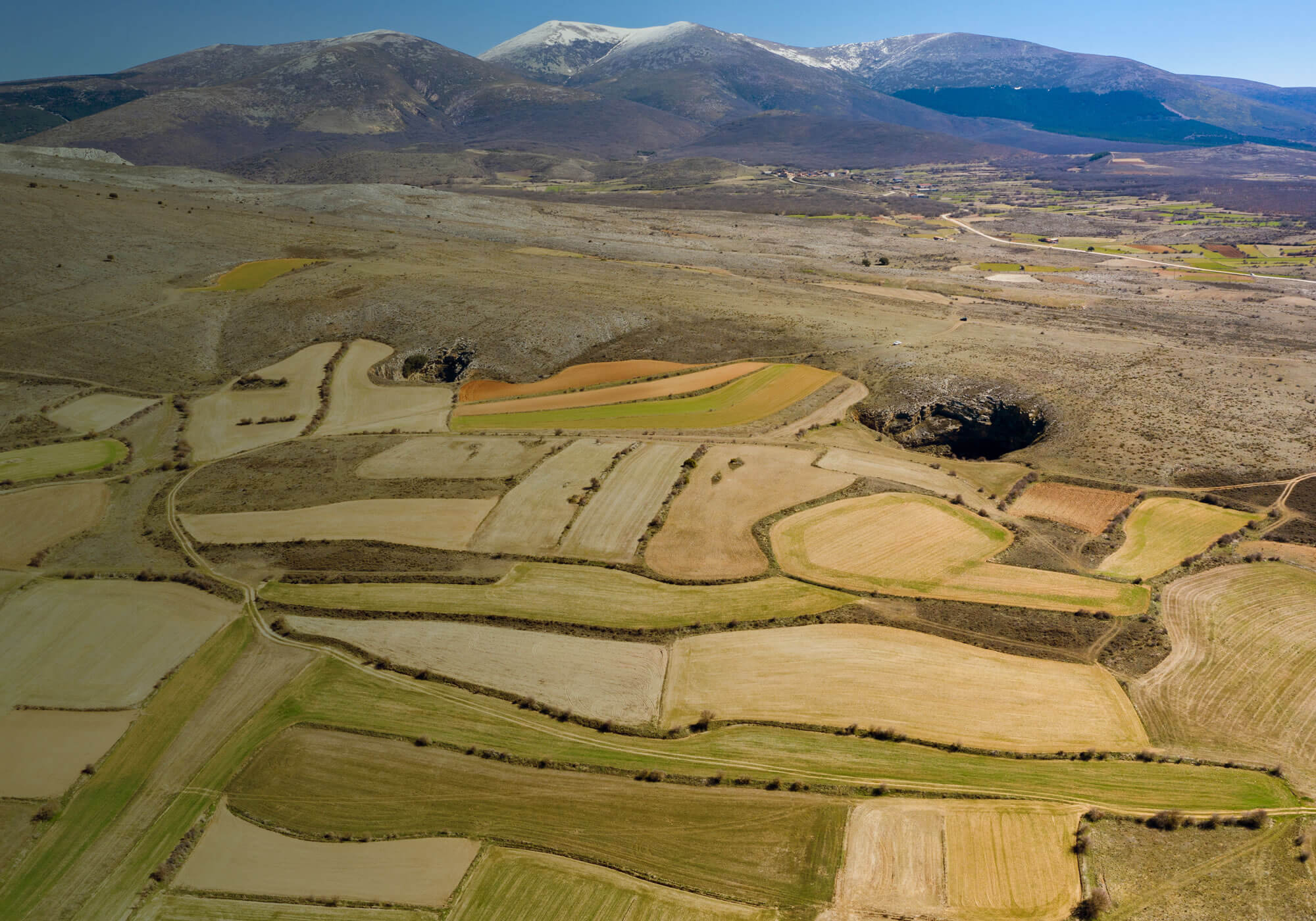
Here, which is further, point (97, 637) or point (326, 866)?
point (97, 637)

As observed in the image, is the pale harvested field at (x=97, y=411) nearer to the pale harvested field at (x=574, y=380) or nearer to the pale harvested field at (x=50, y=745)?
the pale harvested field at (x=574, y=380)

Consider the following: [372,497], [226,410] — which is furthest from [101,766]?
[226,410]

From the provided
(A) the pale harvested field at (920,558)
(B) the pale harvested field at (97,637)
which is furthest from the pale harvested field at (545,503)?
(B) the pale harvested field at (97,637)

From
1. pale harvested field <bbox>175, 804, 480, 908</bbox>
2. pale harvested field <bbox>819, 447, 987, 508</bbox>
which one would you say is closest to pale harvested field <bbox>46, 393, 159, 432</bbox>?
pale harvested field <bbox>175, 804, 480, 908</bbox>

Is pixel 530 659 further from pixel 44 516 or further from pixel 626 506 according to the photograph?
pixel 44 516

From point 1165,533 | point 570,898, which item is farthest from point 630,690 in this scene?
point 1165,533
